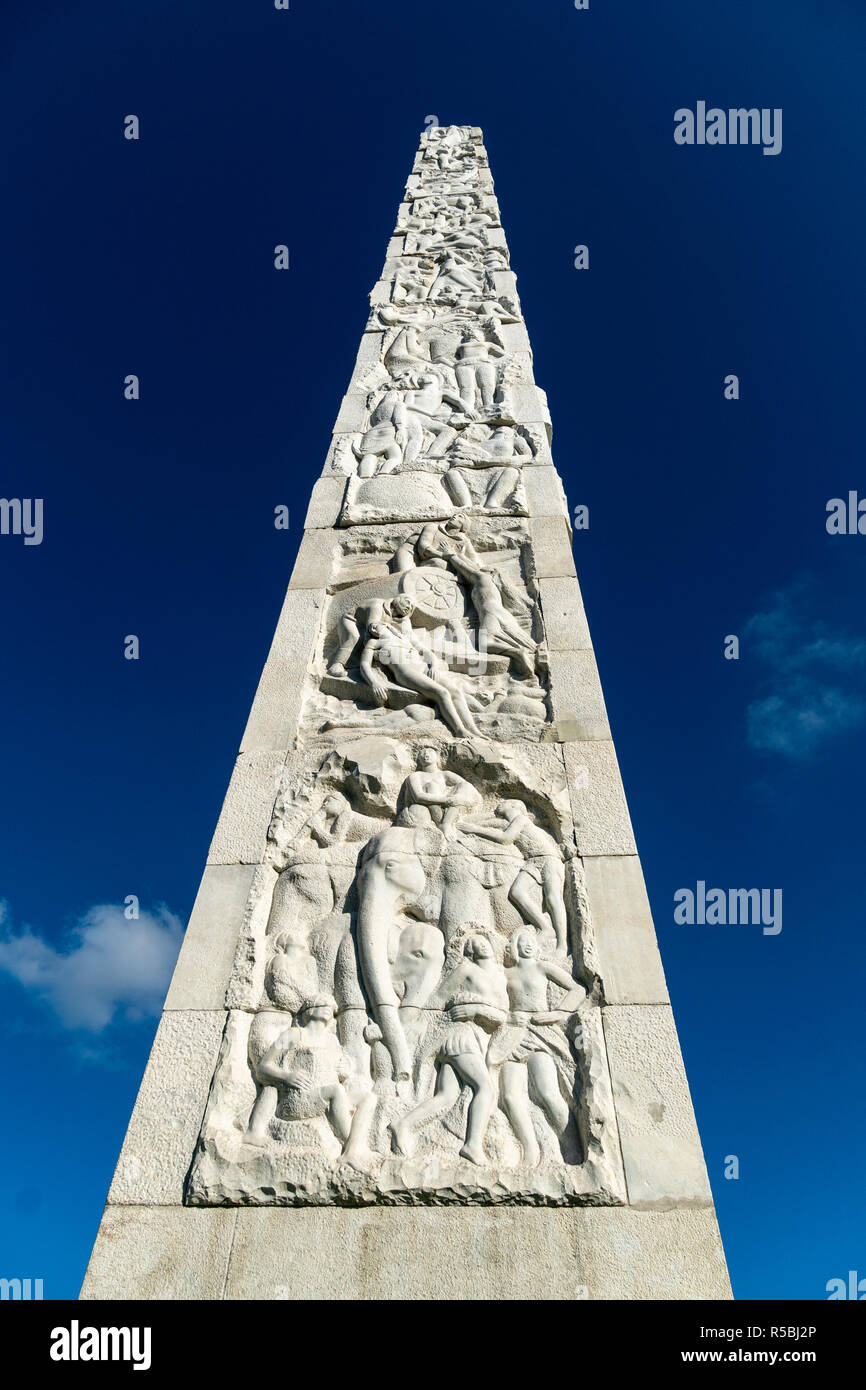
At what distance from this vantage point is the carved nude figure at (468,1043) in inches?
160

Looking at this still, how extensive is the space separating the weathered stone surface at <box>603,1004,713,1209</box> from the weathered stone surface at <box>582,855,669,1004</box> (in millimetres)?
95

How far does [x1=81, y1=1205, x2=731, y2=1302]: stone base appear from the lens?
364cm

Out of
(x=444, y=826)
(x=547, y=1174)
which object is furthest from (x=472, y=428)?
(x=547, y=1174)

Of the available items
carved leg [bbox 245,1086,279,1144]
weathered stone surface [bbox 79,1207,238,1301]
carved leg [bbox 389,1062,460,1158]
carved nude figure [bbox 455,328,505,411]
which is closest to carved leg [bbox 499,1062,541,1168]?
carved leg [bbox 389,1062,460,1158]

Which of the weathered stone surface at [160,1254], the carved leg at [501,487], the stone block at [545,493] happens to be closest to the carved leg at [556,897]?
the weathered stone surface at [160,1254]

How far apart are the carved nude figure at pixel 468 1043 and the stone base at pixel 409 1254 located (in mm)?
317

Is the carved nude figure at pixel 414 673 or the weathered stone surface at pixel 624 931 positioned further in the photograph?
the carved nude figure at pixel 414 673

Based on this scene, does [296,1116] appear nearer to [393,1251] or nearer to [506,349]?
[393,1251]

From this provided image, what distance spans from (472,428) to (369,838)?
4.75 m

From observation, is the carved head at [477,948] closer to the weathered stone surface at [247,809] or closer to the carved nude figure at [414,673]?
the weathered stone surface at [247,809]

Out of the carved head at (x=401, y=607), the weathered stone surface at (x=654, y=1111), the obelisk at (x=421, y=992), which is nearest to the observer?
the obelisk at (x=421, y=992)

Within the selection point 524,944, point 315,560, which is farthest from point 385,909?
point 315,560

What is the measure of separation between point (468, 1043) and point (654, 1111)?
2.84 ft

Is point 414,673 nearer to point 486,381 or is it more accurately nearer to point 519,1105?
point 519,1105
